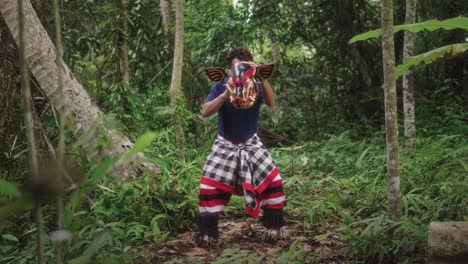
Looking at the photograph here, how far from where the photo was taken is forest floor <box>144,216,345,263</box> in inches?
135

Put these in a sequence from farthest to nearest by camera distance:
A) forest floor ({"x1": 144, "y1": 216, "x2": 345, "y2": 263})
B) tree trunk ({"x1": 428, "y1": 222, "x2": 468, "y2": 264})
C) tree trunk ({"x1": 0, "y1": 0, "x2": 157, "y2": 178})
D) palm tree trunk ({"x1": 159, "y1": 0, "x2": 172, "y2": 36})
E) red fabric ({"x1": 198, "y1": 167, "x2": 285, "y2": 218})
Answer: palm tree trunk ({"x1": 159, "y1": 0, "x2": 172, "y2": 36})
tree trunk ({"x1": 0, "y1": 0, "x2": 157, "y2": 178})
red fabric ({"x1": 198, "y1": 167, "x2": 285, "y2": 218})
forest floor ({"x1": 144, "y1": 216, "x2": 345, "y2": 263})
tree trunk ({"x1": 428, "y1": 222, "x2": 468, "y2": 264})

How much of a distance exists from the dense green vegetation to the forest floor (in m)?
0.05

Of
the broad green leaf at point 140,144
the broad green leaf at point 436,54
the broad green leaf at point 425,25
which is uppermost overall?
the broad green leaf at point 425,25

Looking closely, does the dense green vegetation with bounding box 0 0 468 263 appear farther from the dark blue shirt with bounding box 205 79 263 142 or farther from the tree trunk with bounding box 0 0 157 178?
the dark blue shirt with bounding box 205 79 263 142

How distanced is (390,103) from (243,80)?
107 cm

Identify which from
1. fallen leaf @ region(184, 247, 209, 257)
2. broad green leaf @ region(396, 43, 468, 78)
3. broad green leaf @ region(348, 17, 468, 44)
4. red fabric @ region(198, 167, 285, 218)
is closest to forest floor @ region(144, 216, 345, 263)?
fallen leaf @ region(184, 247, 209, 257)

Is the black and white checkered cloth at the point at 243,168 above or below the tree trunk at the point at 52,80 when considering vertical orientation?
below

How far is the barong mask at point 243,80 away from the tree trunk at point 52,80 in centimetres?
116

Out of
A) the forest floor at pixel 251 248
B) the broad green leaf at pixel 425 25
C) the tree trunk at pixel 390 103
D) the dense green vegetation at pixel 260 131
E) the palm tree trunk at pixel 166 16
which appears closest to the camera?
the tree trunk at pixel 390 103

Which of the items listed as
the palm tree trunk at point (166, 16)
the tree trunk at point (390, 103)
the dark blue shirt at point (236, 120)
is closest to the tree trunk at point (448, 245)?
the tree trunk at point (390, 103)

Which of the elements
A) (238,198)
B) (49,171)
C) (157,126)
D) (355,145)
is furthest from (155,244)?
(355,145)

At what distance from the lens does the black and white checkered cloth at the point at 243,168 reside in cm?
391

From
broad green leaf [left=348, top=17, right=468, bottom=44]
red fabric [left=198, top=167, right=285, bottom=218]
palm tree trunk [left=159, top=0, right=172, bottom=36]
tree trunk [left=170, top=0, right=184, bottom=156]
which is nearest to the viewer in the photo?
broad green leaf [left=348, top=17, right=468, bottom=44]

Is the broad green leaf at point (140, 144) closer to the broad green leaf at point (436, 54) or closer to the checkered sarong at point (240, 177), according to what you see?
the checkered sarong at point (240, 177)
